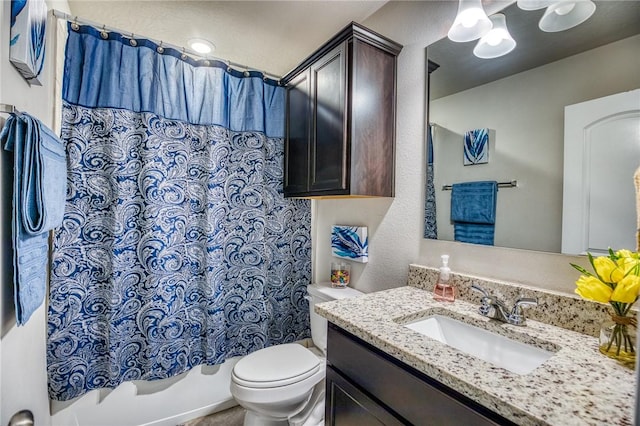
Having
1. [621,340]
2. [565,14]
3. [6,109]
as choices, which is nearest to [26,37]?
[6,109]

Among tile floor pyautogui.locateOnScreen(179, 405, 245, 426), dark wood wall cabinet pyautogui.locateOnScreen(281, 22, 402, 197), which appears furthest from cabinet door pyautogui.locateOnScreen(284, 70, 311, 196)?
tile floor pyautogui.locateOnScreen(179, 405, 245, 426)

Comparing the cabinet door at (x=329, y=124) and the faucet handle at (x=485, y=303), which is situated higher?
the cabinet door at (x=329, y=124)

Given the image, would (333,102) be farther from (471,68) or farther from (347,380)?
(347,380)

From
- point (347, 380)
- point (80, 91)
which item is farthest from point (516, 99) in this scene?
point (80, 91)

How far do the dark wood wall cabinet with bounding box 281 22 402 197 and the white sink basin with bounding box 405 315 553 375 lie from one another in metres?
0.64

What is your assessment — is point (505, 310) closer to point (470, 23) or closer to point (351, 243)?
point (351, 243)

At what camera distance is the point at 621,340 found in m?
0.70

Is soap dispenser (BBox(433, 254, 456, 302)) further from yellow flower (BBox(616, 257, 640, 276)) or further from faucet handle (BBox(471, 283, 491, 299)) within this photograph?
yellow flower (BBox(616, 257, 640, 276))

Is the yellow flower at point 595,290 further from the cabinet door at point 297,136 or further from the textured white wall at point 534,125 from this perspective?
the cabinet door at point 297,136

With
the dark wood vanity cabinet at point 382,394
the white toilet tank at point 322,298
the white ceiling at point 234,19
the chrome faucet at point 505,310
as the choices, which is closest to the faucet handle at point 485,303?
the chrome faucet at point 505,310

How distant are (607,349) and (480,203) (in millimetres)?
593

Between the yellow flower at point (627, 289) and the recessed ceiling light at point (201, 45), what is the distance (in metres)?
2.19

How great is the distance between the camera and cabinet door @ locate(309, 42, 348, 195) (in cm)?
138

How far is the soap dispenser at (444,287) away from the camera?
3.75ft
